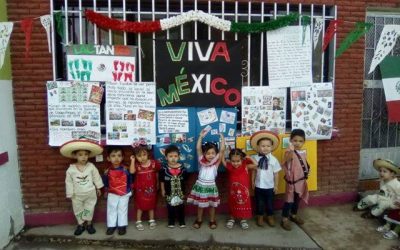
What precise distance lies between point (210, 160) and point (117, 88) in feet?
4.71

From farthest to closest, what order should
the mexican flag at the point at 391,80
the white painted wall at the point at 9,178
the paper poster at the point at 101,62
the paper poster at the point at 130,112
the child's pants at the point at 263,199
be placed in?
1. the mexican flag at the point at 391,80
2. the child's pants at the point at 263,199
3. the paper poster at the point at 130,112
4. the paper poster at the point at 101,62
5. the white painted wall at the point at 9,178

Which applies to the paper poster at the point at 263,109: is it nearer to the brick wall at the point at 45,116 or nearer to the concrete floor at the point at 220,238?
the brick wall at the point at 45,116

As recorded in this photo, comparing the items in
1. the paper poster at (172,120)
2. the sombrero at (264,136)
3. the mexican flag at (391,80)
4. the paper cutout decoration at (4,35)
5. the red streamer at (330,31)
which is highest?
the red streamer at (330,31)

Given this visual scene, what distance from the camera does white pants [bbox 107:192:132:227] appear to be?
14.9 ft

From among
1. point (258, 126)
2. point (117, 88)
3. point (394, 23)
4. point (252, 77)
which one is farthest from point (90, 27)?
point (394, 23)

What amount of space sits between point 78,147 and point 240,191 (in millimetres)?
1992

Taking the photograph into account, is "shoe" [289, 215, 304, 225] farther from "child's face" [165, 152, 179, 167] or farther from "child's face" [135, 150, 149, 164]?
"child's face" [135, 150, 149, 164]

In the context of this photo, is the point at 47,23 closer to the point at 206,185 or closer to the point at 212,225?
the point at 206,185

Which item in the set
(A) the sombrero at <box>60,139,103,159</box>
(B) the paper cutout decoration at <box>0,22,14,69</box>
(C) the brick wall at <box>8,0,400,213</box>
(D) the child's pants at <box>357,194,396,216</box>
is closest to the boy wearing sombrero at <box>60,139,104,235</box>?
(A) the sombrero at <box>60,139,103,159</box>

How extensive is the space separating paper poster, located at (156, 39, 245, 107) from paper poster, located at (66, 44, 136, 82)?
367 mm

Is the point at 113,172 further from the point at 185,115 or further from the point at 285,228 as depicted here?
the point at 285,228

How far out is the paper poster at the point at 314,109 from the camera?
5078 mm

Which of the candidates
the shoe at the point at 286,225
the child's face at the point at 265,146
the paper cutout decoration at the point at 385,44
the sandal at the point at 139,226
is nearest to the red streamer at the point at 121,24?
the child's face at the point at 265,146

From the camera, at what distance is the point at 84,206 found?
4.56 metres
